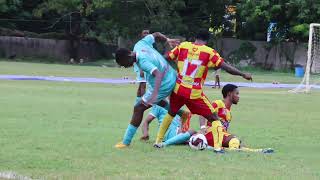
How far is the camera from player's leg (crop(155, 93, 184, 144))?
964 centimetres

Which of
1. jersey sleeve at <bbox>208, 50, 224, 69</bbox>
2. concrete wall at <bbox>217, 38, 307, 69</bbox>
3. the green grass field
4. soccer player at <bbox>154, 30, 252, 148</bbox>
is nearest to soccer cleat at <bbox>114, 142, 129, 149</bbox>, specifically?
the green grass field

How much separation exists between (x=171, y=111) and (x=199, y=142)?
0.61m

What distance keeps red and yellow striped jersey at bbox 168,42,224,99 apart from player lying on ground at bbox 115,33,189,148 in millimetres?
164

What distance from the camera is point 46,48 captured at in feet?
183

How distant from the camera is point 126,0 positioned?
170 feet

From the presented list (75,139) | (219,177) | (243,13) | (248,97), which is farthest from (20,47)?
(219,177)

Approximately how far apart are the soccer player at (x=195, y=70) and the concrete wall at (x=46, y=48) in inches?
1827

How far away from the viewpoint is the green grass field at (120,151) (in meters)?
7.64

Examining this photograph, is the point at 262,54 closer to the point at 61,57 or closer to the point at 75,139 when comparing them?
the point at 61,57

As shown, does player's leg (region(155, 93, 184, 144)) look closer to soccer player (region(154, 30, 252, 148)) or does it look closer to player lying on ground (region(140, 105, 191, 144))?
soccer player (region(154, 30, 252, 148))

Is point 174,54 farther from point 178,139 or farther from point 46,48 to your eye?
point 46,48

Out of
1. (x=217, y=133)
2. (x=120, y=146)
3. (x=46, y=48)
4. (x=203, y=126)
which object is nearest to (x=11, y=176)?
(x=120, y=146)

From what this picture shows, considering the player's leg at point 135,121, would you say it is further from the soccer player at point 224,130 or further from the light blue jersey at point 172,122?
the soccer player at point 224,130

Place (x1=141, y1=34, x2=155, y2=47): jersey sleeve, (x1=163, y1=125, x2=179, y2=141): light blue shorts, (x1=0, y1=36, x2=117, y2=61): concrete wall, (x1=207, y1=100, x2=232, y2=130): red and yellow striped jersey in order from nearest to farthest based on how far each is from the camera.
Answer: (x1=141, y1=34, x2=155, y2=47): jersey sleeve → (x1=207, y1=100, x2=232, y2=130): red and yellow striped jersey → (x1=163, y1=125, x2=179, y2=141): light blue shorts → (x1=0, y1=36, x2=117, y2=61): concrete wall
